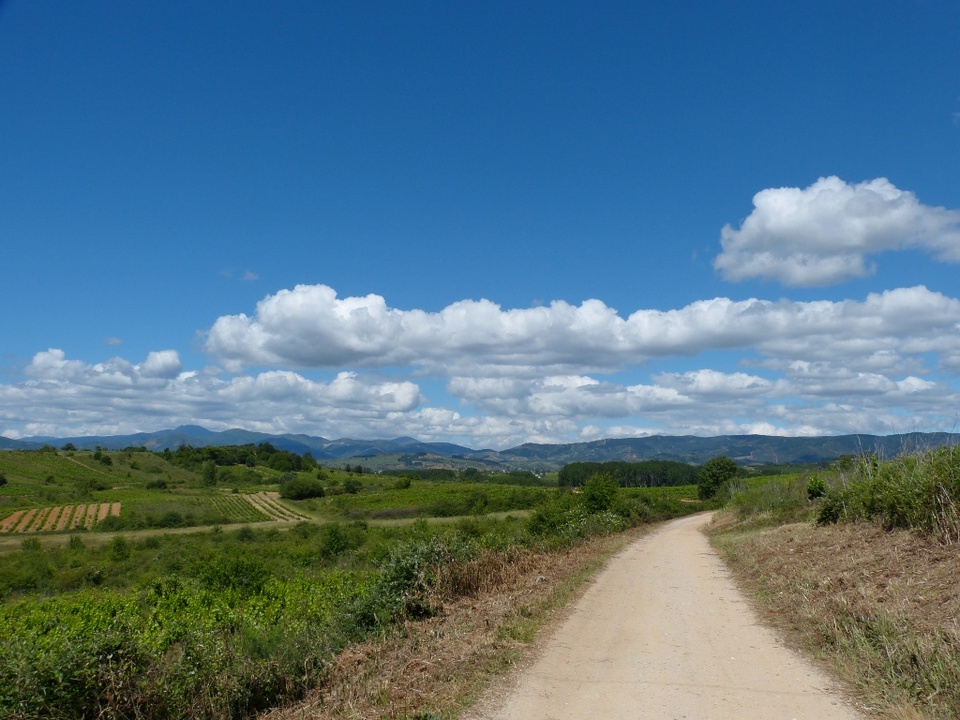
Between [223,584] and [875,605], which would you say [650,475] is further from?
[875,605]

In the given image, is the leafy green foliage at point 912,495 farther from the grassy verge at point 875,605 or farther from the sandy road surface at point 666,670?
the sandy road surface at point 666,670

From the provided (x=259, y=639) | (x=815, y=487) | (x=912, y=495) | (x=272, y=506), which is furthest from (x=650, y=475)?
(x=259, y=639)

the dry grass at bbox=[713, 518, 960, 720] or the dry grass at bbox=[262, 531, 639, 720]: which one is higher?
the dry grass at bbox=[713, 518, 960, 720]

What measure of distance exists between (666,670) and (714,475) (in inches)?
3505

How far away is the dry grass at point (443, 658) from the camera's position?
734cm

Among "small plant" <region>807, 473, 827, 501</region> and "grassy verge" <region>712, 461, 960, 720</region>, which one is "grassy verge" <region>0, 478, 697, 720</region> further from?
"small plant" <region>807, 473, 827, 501</region>

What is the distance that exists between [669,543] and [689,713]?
2022 cm

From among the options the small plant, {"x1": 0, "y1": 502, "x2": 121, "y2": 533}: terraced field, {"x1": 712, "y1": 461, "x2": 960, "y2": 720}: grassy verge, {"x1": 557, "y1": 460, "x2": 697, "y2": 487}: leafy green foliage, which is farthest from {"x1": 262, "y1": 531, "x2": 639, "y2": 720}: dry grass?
{"x1": 557, "y1": 460, "x2": 697, "y2": 487}: leafy green foliage

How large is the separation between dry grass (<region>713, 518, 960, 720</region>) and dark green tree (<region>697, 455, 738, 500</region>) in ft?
256

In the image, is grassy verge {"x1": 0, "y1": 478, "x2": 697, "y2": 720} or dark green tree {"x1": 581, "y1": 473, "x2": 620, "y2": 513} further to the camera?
dark green tree {"x1": 581, "y1": 473, "x2": 620, "y2": 513}

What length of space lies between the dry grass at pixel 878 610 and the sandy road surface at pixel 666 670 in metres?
0.46

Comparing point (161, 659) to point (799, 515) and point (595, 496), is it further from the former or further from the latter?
point (595, 496)

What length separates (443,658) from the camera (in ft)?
28.4

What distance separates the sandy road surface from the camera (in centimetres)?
683
